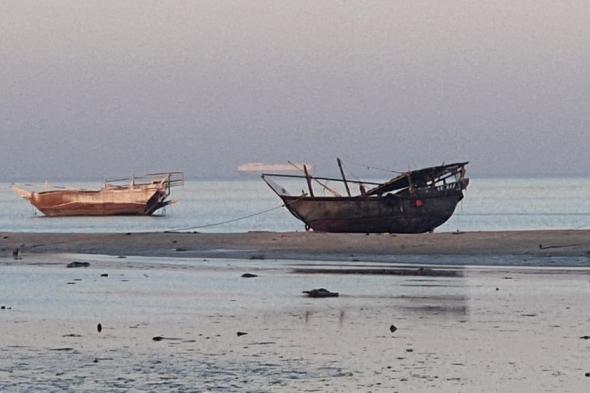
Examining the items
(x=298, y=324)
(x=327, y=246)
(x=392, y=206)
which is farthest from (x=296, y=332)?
(x=392, y=206)

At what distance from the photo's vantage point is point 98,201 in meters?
85.1

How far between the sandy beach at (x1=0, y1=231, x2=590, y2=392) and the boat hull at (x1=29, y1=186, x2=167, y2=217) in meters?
50.7

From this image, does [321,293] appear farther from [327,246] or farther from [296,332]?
[327,246]

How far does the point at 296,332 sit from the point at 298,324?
3.03ft

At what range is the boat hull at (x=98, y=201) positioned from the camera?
85.0 metres

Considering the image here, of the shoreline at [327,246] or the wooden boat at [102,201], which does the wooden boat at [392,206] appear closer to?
the shoreline at [327,246]

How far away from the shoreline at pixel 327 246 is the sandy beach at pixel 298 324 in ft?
0.74

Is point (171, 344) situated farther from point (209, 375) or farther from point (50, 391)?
point (50, 391)

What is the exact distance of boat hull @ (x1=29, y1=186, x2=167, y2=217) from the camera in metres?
85.0

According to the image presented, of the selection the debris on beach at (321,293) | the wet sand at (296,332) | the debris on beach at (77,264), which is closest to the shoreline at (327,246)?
the debris on beach at (77,264)

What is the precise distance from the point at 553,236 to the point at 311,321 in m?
20.0

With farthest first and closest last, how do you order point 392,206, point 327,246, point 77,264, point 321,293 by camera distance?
1. point 392,206
2. point 327,246
3. point 77,264
4. point 321,293

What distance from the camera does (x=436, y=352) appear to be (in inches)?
604

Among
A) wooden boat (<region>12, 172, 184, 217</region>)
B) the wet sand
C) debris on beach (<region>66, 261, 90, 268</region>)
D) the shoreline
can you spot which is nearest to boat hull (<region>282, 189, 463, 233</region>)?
the shoreline
